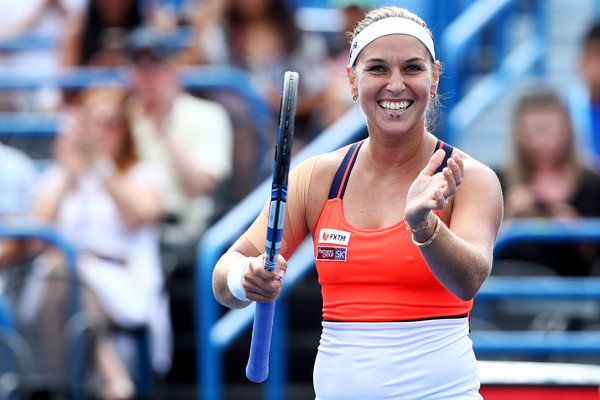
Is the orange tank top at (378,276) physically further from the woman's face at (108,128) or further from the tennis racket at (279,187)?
the woman's face at (108,128)

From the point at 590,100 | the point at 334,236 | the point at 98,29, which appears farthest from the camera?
the point at 98,29

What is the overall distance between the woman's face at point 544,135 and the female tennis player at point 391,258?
3.13 metres

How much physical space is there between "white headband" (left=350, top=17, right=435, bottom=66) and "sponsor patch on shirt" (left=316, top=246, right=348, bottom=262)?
0.58m

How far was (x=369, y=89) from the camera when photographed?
2.96 meters

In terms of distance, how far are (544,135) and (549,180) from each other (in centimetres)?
27

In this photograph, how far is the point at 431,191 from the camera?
2625 mm

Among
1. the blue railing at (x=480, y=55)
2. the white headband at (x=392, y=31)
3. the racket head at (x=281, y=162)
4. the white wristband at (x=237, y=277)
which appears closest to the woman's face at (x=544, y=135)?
the blue railing at (x=480, y=55)

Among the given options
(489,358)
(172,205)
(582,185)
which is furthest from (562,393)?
(172,205)

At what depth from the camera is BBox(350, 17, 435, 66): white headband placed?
296 cm

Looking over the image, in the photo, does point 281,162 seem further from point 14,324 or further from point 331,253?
point 14,324

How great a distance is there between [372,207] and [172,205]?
12.7 feet

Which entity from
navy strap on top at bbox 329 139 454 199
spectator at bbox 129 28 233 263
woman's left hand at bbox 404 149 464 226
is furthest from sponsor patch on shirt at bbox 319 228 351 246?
Result: spectator at bbox 129 28 233 263

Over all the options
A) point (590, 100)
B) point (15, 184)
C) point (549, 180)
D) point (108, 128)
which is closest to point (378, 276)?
point (549, 180)

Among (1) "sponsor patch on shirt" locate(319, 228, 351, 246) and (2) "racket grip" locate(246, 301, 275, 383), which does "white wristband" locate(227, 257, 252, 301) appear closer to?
(2) "racket grip" locate(246, 301, 275, 383)
